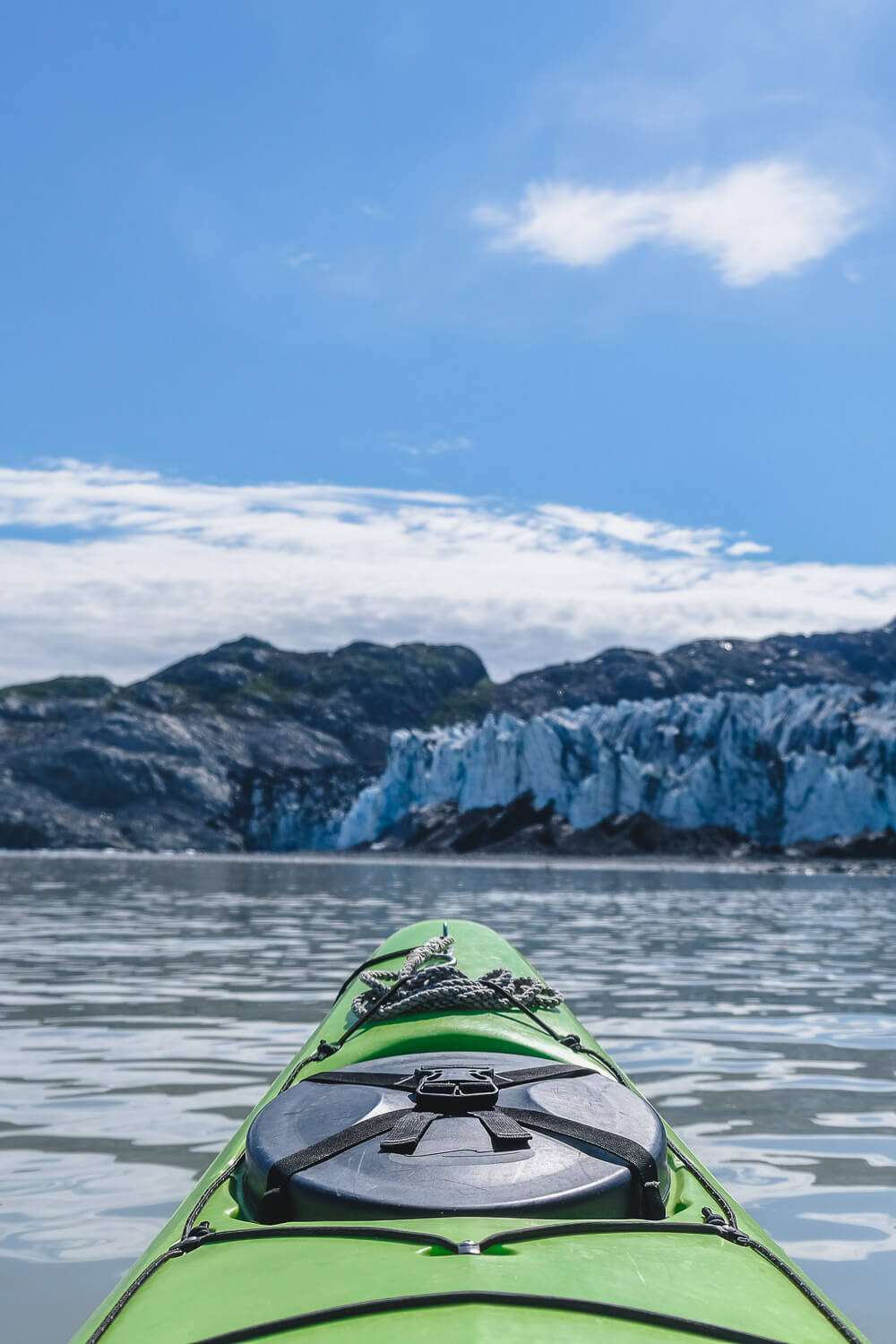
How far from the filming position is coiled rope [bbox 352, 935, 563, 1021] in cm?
397

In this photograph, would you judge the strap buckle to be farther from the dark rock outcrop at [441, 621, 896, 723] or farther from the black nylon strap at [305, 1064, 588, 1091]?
the dark rock outcrop at [441, 621, 896, 723]

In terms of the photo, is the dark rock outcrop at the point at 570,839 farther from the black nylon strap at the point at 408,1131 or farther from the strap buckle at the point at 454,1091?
the black nylon strap at the point at 408,1131

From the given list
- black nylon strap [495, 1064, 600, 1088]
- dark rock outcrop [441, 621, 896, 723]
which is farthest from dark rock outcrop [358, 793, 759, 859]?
dark rock outcrop [441, 621, 896, 723]

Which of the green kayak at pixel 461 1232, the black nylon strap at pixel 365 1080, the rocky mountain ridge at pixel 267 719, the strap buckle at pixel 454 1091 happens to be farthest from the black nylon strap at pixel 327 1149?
the rocky mountain ridge at pixel 267 719

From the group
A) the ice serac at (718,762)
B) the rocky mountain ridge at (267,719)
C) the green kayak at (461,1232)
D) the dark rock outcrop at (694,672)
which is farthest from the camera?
the dark rock outcrop at (694,672)

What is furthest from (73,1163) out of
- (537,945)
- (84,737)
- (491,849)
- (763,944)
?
(84,737)

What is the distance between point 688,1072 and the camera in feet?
19.7

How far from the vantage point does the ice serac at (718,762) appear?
43.0 meters

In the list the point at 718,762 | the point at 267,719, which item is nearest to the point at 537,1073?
the point at 718,762

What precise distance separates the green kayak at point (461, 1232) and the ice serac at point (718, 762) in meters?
42.3

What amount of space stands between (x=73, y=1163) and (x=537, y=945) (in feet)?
28.5

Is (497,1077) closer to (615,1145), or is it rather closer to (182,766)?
(615,1145)

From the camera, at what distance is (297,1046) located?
6566 millimetres

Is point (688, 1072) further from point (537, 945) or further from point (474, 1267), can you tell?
point (537, 945)
